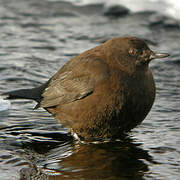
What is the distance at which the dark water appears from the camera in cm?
437

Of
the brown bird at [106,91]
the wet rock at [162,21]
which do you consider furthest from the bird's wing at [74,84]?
the wet rock at [162,21]

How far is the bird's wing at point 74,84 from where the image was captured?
5.05m

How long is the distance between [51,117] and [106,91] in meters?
1.29

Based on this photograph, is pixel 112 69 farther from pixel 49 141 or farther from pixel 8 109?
pixel 8 109

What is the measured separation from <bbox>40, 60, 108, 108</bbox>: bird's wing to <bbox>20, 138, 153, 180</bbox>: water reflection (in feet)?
1.88

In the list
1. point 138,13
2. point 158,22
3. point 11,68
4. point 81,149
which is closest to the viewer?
point 81,149

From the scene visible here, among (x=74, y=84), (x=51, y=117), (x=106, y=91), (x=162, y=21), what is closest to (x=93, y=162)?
(x=106, y=91)

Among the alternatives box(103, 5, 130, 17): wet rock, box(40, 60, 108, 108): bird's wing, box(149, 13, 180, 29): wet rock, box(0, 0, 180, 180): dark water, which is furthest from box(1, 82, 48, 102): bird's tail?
box(103, 5, 130, 17): wet rock

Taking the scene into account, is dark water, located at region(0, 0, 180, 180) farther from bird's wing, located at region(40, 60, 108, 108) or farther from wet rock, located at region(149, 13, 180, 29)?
bird's wing, located at region(40, 60, 108, 108)

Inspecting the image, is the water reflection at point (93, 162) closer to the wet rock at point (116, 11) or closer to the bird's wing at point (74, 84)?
the bird's wing at point (74, 84)

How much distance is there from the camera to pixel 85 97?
16.8ft

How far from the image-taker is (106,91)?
193 inches

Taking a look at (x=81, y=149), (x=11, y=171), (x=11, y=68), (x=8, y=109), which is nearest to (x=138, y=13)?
(x=11, y=68)

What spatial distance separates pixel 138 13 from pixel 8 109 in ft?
21.6
